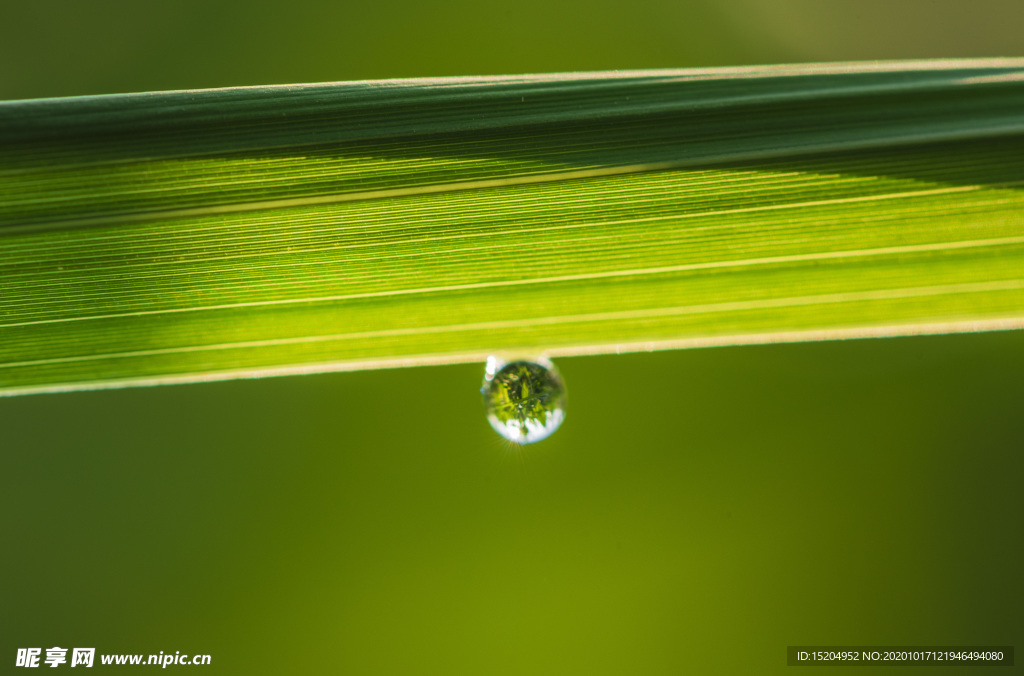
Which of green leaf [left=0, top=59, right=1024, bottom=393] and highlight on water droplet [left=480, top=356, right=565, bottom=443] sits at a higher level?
green leaf [left=0, top=59, right=1024, bottom=393]

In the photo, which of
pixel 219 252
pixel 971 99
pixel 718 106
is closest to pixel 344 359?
pixel 219 252

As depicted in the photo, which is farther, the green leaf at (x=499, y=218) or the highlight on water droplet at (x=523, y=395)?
the highlight on water droplet at (x=523, y=395)

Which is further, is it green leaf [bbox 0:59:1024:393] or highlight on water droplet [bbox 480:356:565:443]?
highlight on water droplet [bbox 480:356:565:443]

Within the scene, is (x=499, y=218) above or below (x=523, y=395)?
above

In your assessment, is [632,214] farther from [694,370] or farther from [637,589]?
[637,589]
